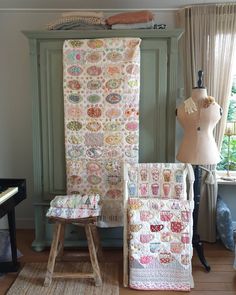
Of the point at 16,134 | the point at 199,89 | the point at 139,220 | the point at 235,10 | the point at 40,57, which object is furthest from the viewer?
the point at 16,134

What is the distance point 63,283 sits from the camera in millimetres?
2312

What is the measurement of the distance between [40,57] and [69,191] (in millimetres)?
1193

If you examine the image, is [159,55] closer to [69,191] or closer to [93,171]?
[93,171]

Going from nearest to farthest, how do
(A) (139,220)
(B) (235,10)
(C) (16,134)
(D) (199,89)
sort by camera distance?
(A) (139,220) → (D) (199,89) → (B) (235,10) → (C) (16,134)

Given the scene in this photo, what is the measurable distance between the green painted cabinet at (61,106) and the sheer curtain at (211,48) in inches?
17.5

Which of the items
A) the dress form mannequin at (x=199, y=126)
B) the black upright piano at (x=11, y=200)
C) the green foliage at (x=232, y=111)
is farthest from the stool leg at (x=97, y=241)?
the green foliage at (x=232, y=111)

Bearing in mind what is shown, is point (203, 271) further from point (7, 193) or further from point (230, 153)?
point (7, 193)

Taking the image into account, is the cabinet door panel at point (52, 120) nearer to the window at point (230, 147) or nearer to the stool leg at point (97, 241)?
the stool leg at point (97, 241)

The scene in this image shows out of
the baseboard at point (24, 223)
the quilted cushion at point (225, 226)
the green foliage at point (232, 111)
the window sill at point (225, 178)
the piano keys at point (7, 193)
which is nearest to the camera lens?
the piano keys at point (7, 193)

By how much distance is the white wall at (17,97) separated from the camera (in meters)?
3.08

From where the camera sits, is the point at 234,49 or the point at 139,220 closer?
the point at 139,220

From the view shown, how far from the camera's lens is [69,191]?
2666 mm

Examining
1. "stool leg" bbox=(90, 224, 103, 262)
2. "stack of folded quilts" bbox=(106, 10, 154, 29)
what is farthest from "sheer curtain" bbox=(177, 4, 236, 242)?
"stool leg" bbox=(90, 224, 103, 262)

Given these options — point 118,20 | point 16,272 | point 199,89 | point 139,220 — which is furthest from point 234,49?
point 16,272
